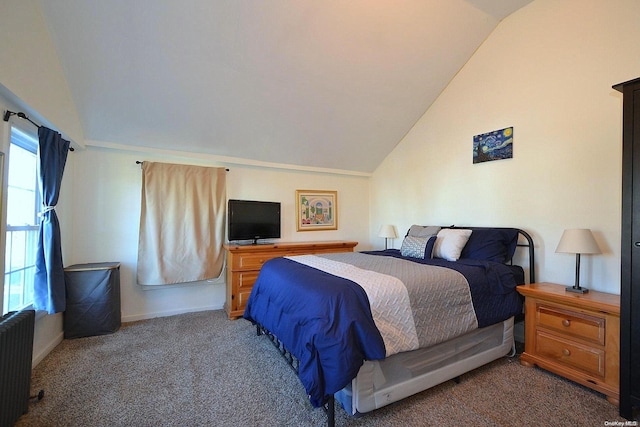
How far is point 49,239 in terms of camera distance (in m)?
2.28

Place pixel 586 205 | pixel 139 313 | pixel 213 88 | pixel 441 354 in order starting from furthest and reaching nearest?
pixel 139 313, pixel 213 88, pixel 586 205, pixel 441 354

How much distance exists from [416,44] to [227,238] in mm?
3206

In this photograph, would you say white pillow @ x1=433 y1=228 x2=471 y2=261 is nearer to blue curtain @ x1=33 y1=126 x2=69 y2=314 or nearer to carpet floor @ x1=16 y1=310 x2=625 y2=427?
carpet floor @ x1=16 y1=310 x2=625 y2=427

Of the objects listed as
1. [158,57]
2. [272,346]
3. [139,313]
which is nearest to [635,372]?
[272,346]

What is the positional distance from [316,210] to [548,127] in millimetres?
2939

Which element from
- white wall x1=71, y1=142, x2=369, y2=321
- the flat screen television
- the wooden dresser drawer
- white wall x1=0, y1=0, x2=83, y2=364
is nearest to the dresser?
the wooden dresser drawer

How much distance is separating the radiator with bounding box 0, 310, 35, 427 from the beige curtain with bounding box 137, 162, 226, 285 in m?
1.59

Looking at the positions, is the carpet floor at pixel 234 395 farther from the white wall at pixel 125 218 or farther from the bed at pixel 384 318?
the white wall at pixel 125 218

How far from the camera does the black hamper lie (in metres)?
2.65

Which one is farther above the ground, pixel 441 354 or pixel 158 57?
pixel 158 57

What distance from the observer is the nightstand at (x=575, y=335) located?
5.79ft

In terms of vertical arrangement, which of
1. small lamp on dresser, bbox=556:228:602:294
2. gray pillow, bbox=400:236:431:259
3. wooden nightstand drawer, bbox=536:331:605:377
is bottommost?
wooden nightstand drawer, bbox=536:331:605:377

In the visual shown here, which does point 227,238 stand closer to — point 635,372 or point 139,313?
point 139,313

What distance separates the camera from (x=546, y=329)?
6.86 feet
